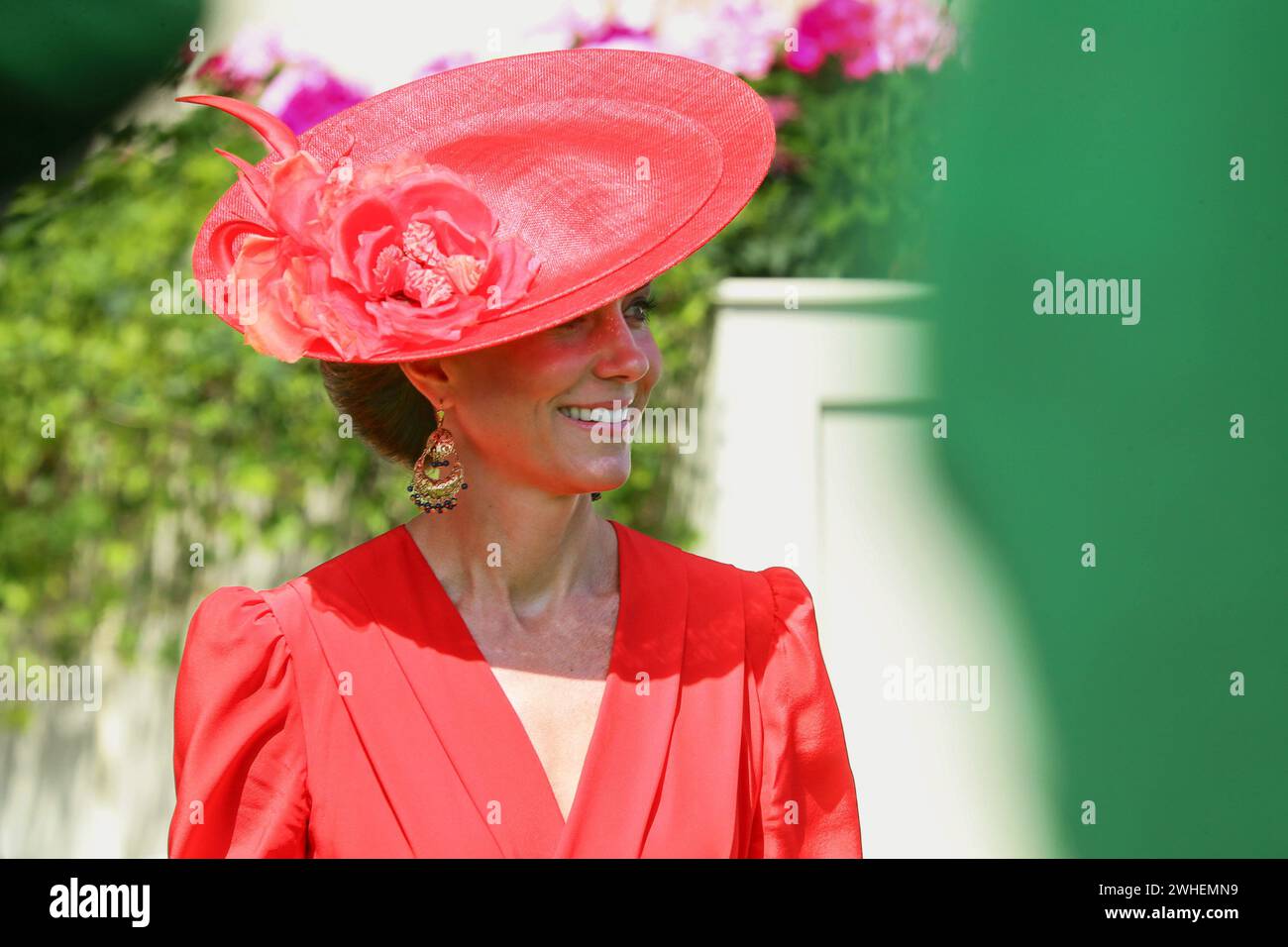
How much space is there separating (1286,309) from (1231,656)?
912mm

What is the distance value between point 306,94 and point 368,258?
94.7 inches

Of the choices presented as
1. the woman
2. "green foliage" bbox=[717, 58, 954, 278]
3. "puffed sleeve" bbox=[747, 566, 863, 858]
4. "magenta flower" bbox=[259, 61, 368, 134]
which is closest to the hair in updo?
the woman

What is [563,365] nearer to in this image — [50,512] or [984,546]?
[984,546]

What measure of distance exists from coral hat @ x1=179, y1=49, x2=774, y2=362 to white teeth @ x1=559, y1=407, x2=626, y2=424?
170mm

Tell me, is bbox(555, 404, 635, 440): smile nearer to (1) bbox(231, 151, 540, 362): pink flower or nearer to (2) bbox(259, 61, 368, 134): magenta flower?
(1) bbox(231, 151, 540, 362): pink flower

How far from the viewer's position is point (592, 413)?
2133 mm

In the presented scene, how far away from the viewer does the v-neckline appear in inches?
83.7

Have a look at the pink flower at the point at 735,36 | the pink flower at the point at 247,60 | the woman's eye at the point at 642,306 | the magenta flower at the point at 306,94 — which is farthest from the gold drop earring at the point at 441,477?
the pink flower at the point at 735,36

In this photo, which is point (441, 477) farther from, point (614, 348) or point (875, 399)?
point (875, 399)

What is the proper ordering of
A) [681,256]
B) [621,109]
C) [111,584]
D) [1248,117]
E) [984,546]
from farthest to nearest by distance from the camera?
[111,584]
[984,546]
[1248,117]
[621,109]
[681,256]

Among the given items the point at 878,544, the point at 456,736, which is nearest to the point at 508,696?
Result: the point at 456,736

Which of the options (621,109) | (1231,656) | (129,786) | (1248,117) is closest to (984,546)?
(1231,656)

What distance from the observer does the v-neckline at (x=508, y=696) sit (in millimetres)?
2127
